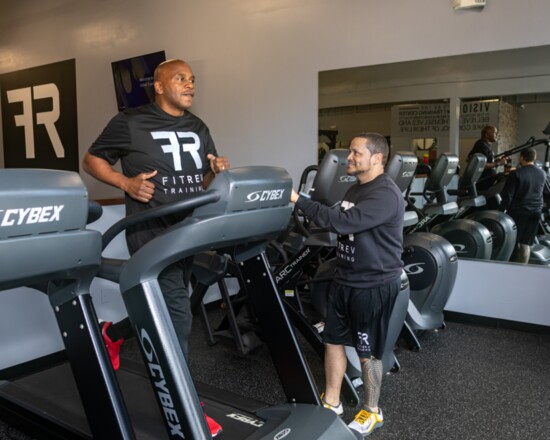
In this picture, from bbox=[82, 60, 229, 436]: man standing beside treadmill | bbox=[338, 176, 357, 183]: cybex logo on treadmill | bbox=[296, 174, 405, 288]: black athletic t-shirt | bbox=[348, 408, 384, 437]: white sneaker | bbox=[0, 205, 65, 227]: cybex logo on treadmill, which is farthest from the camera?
bbox=[338, 176, 357, 183]: cybex logo on treadmill

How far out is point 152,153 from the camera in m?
2.24

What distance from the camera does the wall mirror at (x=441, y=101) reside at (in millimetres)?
4062

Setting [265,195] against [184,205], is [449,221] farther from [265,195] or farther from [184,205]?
[184,205]

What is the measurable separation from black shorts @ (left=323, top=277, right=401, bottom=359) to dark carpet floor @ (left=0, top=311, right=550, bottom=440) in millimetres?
445

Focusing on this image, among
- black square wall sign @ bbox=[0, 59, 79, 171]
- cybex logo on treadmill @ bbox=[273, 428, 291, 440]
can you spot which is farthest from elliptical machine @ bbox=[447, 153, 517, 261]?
black square wall sign @ bbox=[0, 59, 79, 171]

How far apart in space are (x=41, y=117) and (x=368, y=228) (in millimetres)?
5855

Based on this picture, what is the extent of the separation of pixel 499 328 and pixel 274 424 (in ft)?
9.28

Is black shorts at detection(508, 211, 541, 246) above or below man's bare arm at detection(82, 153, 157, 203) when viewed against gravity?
below

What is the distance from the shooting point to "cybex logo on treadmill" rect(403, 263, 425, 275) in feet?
12.3

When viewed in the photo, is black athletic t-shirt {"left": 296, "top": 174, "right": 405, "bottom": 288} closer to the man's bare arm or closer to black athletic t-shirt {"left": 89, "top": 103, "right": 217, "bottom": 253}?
black athletic t-shirt {"left": 89, "top": 103, "right": 217, "bottom": 253}

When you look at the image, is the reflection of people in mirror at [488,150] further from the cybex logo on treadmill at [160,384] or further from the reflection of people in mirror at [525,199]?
the cybex logo on treadmill at [160,384]

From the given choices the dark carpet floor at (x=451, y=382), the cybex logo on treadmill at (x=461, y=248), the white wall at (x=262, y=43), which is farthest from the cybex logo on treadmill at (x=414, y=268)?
the white wall at (x=262, y=43)

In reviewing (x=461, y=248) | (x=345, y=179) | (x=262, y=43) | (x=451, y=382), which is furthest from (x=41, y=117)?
(x=451, y=382)

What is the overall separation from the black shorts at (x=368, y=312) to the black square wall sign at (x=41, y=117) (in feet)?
16.5
